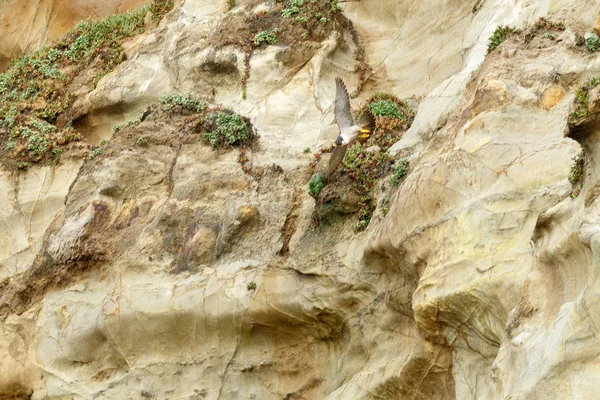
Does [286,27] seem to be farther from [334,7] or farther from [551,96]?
[551,96]

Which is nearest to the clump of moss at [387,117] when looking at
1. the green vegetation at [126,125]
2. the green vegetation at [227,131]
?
the green vegetation at [227,131]

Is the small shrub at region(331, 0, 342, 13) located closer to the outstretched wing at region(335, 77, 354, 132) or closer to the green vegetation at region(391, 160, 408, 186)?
the outstretched wing at region(335, 77, 354, 132)

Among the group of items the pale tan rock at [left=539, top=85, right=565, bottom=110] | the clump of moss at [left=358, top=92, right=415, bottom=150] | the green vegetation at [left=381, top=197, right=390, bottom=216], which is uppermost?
the pale tan rock at [left=539, top=85, right=565, bottom=110]

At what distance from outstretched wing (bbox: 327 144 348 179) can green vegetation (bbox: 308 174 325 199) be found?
124mm

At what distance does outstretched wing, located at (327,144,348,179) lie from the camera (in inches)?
561

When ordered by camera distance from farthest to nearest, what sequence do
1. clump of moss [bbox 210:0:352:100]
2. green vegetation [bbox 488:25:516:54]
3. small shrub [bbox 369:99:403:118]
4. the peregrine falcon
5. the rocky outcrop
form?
the rocky outcrop, clump of moss [bbox 210:0:352:100], small shrub [bbox 369:99:403:118], the peregrine falcon, green vegetation [bbox 488:25:516:54]

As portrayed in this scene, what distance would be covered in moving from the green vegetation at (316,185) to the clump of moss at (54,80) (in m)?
5.72

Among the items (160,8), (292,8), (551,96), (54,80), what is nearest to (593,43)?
(551,96)

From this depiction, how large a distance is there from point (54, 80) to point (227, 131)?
17.0ft

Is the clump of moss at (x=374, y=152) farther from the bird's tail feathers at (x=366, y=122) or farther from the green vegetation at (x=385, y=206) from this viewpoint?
the green vegetation at (x=385, y=206)

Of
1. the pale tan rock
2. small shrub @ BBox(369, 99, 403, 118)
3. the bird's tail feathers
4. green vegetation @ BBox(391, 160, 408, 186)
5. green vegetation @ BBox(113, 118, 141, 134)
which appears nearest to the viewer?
the pale tan rock

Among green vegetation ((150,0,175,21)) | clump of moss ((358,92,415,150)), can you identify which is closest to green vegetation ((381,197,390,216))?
clump of moss ((358,92,415,150))

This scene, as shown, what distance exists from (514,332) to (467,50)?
23.2ft

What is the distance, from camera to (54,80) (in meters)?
20.0
